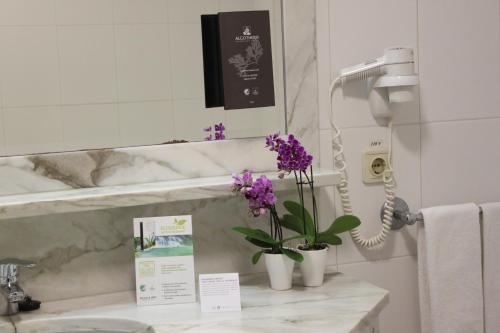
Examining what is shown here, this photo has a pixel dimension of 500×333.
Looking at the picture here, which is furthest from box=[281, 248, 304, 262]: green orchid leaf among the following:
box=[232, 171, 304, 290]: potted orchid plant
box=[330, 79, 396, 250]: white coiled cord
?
box=[330, 79, 396, 250]: white coiled cord

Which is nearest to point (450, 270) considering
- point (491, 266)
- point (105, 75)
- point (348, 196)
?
point (491, 266)

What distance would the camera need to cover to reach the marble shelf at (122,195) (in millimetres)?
1362

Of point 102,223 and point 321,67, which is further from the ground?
point 321,67

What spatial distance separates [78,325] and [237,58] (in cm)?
68

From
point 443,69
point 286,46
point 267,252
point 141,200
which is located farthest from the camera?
point 443,69

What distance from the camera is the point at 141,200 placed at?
1.43 metres

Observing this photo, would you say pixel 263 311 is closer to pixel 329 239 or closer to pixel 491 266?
pixel 329 239

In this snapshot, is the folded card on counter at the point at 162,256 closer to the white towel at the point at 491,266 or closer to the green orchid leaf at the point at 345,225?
the green orchid leaf at the point at 345,225

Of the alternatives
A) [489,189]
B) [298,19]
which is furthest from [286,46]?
[489,189]

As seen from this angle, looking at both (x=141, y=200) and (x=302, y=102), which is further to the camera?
(x=302, y=102)

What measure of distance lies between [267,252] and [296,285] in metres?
0.11

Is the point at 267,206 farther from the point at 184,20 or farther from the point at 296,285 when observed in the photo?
the point at 184,20

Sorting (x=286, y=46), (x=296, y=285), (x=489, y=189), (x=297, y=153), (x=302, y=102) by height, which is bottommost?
(x=296, y=285)

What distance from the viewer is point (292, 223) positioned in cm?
158
